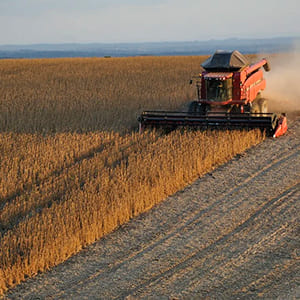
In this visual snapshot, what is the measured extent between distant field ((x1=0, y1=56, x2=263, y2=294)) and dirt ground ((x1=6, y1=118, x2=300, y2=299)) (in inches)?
10.4

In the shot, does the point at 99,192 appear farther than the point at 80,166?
No

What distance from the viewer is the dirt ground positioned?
18.2ft

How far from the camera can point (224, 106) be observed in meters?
13.7

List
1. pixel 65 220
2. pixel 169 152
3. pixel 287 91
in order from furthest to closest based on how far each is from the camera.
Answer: pixel 287 91, pixel 169 152, pixel 65 220

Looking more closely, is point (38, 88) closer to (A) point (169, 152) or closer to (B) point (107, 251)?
(A) point (169, 152)

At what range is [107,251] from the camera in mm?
6582

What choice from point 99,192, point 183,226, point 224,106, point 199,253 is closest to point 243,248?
point 199,253

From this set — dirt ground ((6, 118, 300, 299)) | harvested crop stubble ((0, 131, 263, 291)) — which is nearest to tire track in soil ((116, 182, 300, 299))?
dirt ground ((6, 118, 300, 299))

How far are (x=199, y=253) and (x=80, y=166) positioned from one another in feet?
13.4

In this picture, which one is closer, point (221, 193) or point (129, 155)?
point (221, 193)

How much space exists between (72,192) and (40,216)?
3.80ft

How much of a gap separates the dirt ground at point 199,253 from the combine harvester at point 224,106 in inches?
137

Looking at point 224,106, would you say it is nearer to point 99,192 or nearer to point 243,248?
point 99,192

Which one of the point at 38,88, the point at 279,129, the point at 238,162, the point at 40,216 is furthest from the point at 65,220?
the point at 38,88
